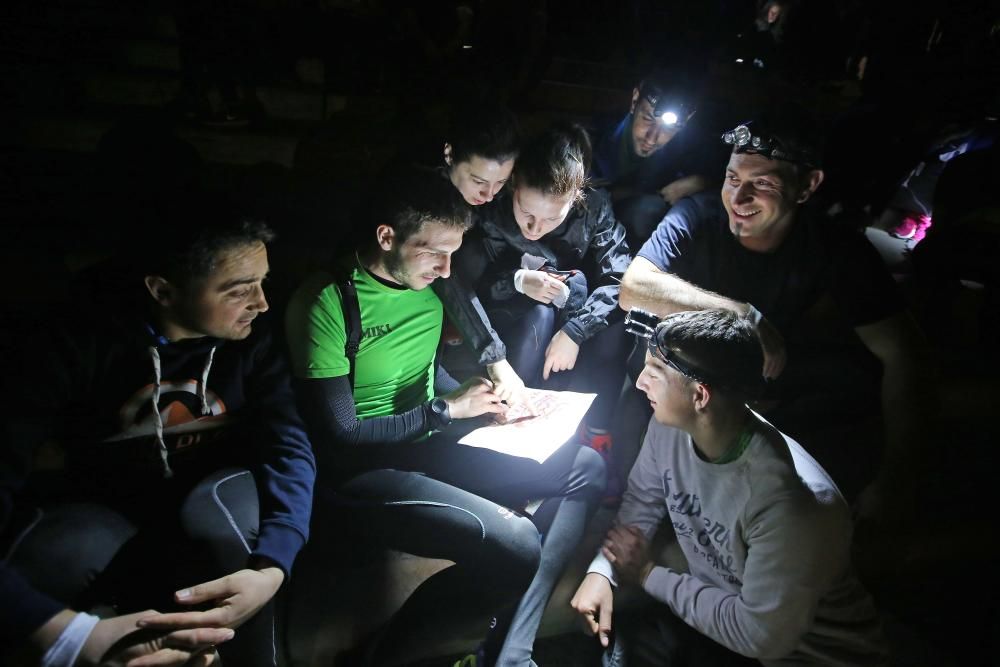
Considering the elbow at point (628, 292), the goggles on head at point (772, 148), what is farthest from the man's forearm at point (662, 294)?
the goggles on head at point (772, 148)

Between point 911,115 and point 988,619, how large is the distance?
3.07 meters

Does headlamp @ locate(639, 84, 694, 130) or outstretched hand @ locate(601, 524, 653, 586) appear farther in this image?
headlamp @ locate(639, 84, 694, 130)

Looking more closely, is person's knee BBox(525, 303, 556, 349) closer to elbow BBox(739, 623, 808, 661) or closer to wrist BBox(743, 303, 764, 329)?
wrist BBox(743, 303, 764, 329)

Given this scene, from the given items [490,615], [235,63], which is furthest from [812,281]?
[235,63]

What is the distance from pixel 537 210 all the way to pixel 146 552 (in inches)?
76.0

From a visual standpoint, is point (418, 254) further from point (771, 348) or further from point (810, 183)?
point (810, 183)

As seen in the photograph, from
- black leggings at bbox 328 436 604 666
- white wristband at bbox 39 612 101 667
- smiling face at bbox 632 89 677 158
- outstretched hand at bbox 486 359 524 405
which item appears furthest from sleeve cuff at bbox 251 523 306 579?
smiling face at bbox 632 89 677 158

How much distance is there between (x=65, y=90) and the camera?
3.16 meters

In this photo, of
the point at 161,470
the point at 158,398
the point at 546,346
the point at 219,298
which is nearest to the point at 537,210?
the point at 546,346

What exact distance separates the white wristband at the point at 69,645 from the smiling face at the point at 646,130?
10.3 feet

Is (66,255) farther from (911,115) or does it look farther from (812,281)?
(911,115)

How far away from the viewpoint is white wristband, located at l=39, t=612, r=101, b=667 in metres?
1.23

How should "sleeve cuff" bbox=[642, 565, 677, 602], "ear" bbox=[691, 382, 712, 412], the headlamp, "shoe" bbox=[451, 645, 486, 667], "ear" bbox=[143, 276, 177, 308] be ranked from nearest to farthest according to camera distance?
"ear" bbox=[143, 276, 177, 308]
"ear" bbox=[691, 382, 712, 412]
"shoe" bbox=[451, 645, 486, 667]
"sleeve cuff" bbox=[642, 565, 677, 602]
the headlamp

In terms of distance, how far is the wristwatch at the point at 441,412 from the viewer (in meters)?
2.06
